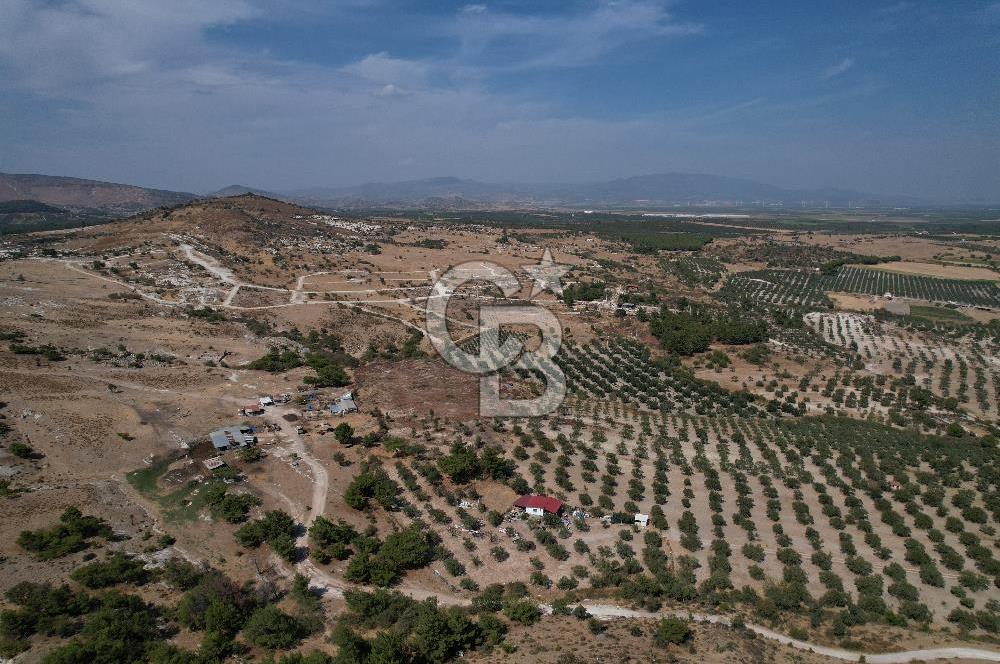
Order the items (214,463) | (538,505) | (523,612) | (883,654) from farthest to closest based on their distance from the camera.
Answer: (214,463)
(538,505)
(523,612)
(883,654)

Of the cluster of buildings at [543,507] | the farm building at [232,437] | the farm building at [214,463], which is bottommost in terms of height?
the cluster of buildings at [543,507]

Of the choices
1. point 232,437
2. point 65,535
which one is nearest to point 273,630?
point 65,535

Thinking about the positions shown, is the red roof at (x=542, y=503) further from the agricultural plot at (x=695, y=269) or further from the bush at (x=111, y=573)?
the agricultural plot at (x=695, y=269)

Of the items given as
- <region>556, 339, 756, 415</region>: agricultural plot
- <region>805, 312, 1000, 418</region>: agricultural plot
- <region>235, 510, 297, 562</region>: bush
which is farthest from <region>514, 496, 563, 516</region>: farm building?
<region>805, 312, 1000, 418</region>: agricultural plot

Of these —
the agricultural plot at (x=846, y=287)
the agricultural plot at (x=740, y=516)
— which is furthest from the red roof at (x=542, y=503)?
the agricultural plot at (x=846, y=287)

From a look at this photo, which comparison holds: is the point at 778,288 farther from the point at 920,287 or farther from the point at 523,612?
the point at 523,612

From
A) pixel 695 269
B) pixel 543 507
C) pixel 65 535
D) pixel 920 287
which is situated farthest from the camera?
pixel 695 269
